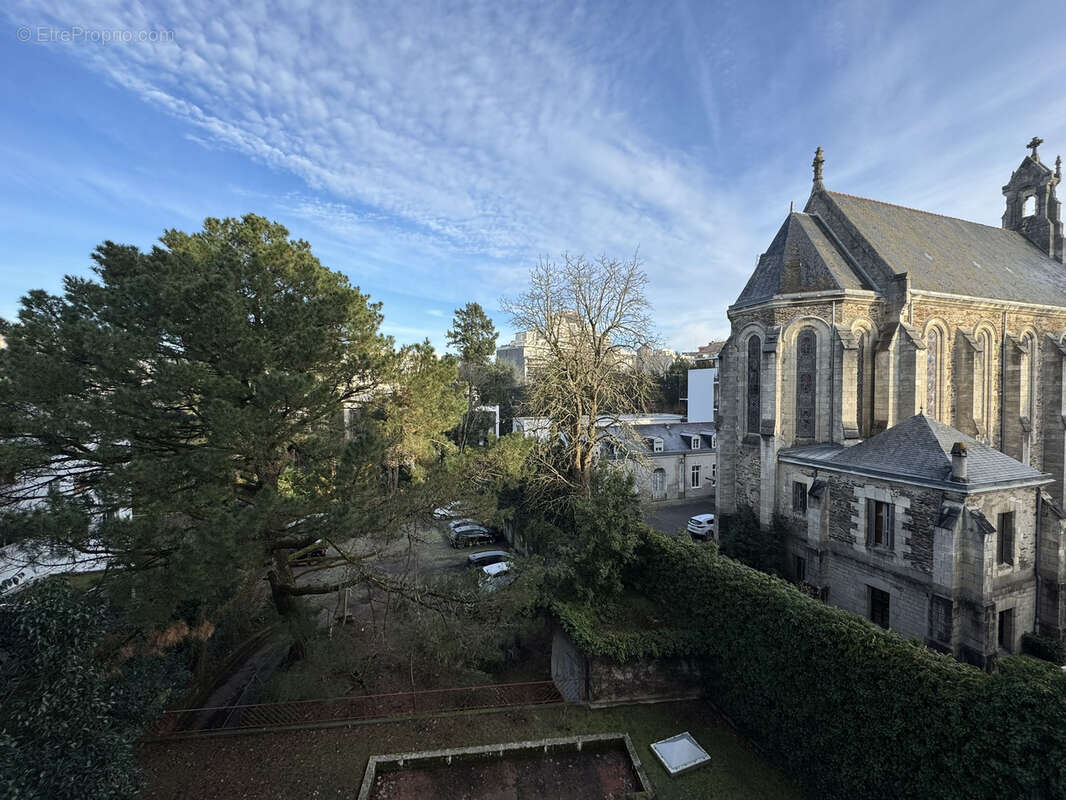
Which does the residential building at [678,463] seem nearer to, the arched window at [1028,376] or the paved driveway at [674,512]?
the paved driveway at [674,512]

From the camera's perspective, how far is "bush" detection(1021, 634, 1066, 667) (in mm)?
13250

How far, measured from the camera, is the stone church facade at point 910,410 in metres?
13.2

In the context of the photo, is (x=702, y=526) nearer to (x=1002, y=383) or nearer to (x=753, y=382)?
(x=753, y=382)

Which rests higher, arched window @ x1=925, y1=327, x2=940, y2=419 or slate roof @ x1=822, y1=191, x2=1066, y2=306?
slate roof @ x1=822, y1=191, x2=1066, y2=306

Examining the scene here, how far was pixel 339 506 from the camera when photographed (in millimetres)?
8680

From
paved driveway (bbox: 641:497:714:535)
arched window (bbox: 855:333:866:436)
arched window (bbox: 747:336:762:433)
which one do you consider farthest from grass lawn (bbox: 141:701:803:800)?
paved driveway (bbox: 641:497:714:535)

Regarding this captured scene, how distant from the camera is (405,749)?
33.0 ft

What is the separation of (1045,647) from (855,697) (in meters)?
10.9

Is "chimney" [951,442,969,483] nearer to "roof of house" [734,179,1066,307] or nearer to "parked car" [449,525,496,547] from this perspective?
"roof of house" [734,179,1066,307]

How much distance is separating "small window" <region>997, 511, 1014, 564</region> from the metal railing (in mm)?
13358

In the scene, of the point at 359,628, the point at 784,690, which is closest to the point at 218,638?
the point at 359,628

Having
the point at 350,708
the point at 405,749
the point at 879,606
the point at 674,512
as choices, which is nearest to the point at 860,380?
the point at 879,606

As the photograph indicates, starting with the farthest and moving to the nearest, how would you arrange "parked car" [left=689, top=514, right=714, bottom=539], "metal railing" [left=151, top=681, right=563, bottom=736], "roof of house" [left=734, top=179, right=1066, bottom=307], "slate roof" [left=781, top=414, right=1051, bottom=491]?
"parked car" [left=689, top=514, right=714, bottom=539] < "roof of house" [left=734, top=179, right=1066, bottom=307] < "slate roof" [left=781, top=414, right=1051, bottom=491] < "metal railing" [left=151, top=681, right=563, bottom=736]

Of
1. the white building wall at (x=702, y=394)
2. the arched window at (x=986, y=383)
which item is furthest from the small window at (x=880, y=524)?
the white building wall at (x=702, y=394)
